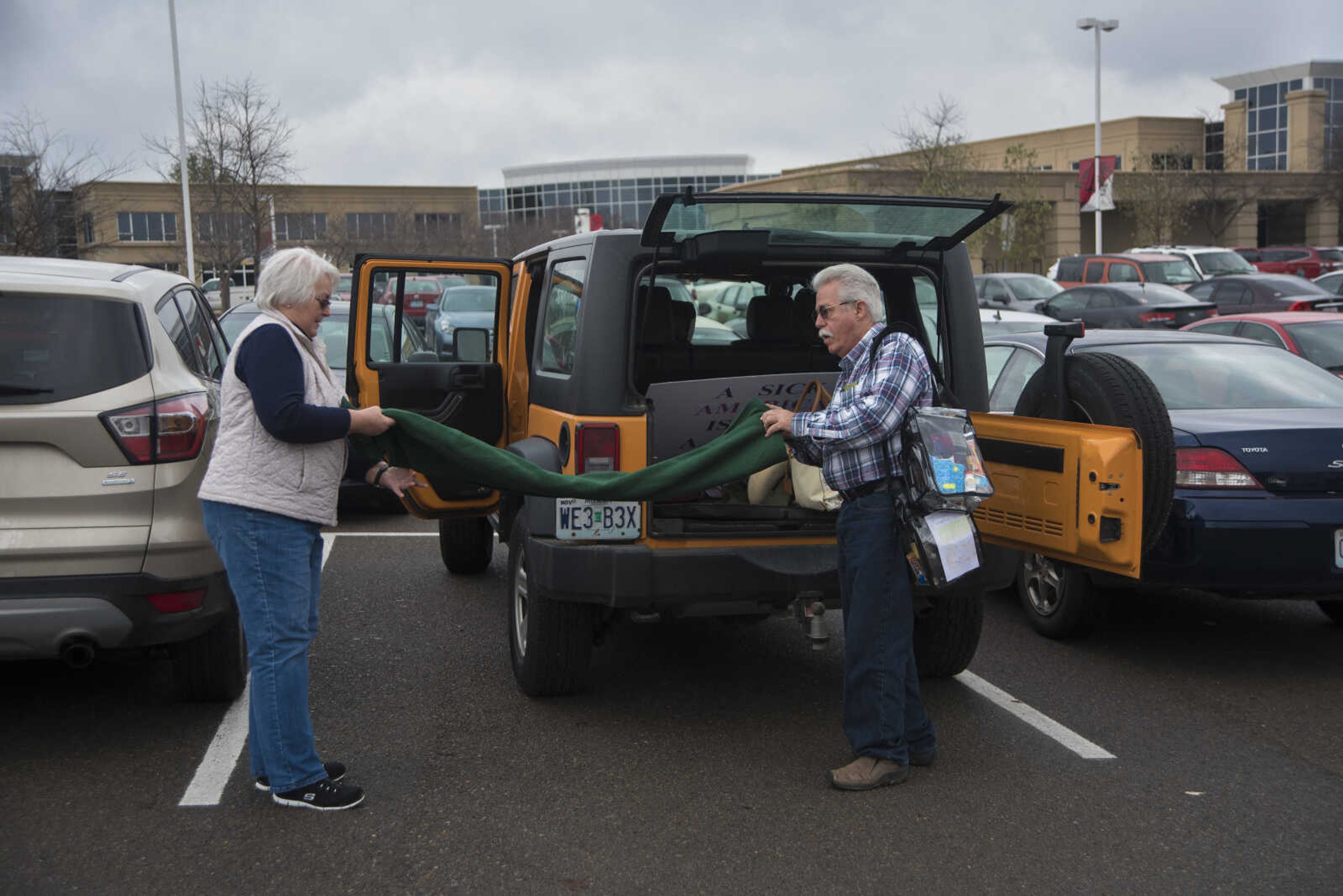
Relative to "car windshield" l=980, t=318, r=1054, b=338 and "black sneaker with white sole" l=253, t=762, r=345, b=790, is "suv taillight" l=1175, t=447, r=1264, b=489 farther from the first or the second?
"car windshield" l=980, t=318, r=1054, b=338

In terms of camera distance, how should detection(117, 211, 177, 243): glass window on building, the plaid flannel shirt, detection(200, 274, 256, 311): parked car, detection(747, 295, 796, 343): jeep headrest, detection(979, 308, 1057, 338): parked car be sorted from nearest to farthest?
the plaid flannel shirt → detection(747, 295, 796, 343): jeep headrest → detection(979, 308, 1057, 338): parked car → detection(200, 274, 256, 311): parked car → detection(117, 211, 177, 243): glass window on building

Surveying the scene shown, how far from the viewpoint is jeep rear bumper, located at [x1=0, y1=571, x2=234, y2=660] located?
4.38m

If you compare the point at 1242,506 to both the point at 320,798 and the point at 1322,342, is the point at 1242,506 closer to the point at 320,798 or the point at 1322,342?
the point at 320,798

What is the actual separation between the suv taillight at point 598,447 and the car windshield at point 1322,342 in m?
7.58

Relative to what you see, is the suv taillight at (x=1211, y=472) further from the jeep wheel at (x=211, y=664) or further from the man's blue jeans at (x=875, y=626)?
the jeep wheel at (x=211, y=664)

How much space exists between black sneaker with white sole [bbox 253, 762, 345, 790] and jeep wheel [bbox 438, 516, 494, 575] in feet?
11.0

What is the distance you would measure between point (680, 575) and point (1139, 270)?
24.4 meters

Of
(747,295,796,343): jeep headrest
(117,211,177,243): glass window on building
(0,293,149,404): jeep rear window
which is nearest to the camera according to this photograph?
(0,293,149,404): jeep rear window

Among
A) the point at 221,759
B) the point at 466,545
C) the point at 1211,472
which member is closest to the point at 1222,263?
the point at 466,545

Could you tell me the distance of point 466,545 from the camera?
26.3ft

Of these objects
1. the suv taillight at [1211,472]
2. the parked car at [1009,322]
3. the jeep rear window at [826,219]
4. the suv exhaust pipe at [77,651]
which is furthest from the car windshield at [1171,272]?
the suv exhaust pipe at [77,651]

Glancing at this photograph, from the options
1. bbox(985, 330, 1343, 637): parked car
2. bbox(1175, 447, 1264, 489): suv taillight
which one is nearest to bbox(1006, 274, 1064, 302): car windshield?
bbox(985, 330, 1343, 637): parked car

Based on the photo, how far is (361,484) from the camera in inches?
402

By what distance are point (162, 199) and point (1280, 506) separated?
71.0 m
